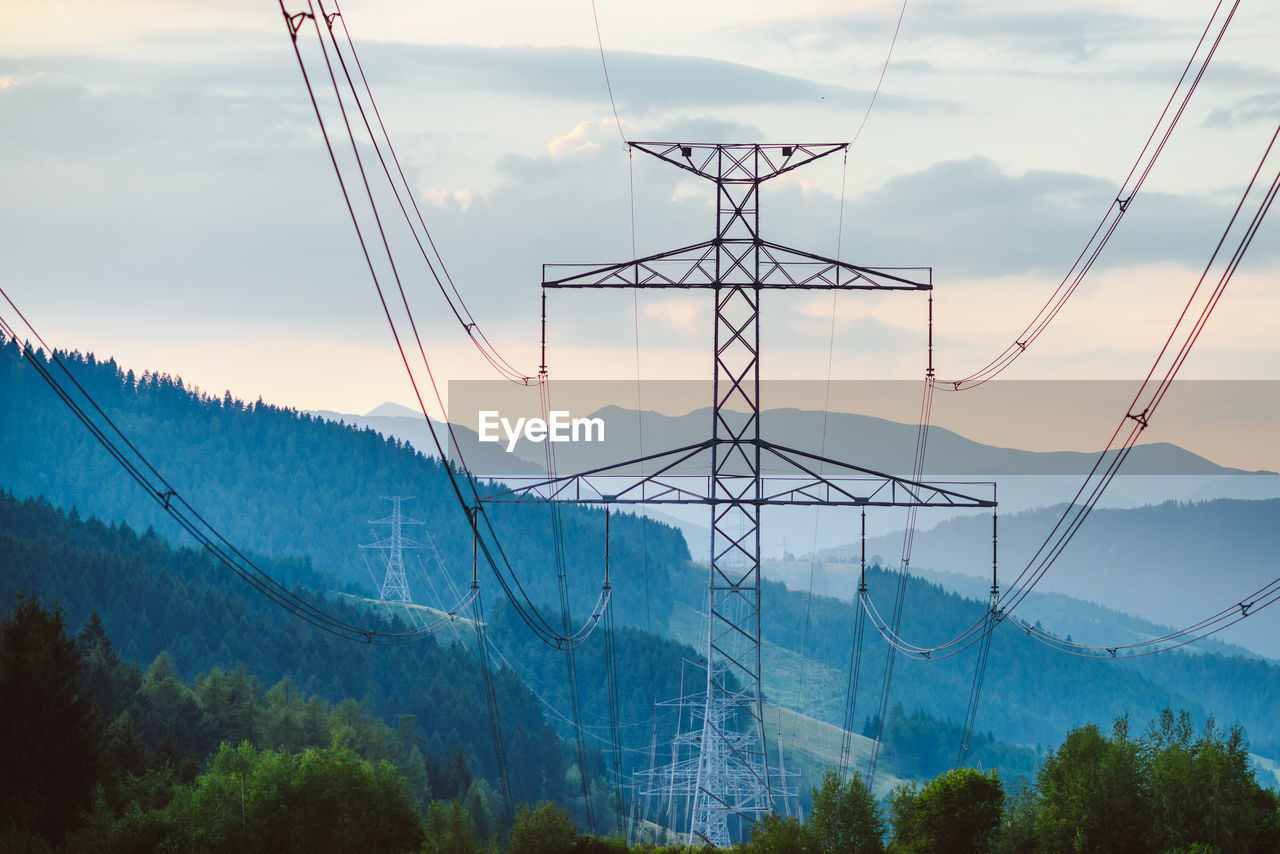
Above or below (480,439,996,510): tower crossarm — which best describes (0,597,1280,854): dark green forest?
below

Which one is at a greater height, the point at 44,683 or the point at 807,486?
the point at 807,486

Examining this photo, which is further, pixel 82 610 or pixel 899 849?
pixel 82 610

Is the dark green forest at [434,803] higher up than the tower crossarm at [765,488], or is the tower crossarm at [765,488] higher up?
the tower crossarm at [765,488]

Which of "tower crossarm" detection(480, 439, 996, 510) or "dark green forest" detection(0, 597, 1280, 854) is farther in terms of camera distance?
"dark green forest" detection(0, 597, 1280, 854)

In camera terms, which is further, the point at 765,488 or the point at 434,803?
the point at 434,803

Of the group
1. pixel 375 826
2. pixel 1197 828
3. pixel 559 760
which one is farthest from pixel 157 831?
pixel 559 760

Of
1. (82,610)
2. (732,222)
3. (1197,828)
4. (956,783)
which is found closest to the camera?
(732,222)

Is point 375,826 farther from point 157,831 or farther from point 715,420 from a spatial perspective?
point 715,420

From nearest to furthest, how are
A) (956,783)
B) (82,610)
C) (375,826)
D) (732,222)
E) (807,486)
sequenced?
(807,486), (732,222), (956,783), (375,826), (82,610)

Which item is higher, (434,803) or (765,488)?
(765,488)

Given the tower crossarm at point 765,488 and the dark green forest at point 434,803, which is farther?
the dark green forest at point 434,803

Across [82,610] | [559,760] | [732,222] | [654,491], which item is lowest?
[559,760]
